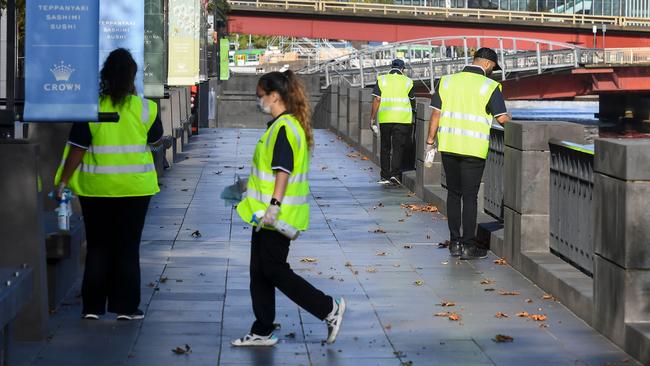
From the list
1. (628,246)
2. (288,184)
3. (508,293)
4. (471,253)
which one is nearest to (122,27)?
(471,253)

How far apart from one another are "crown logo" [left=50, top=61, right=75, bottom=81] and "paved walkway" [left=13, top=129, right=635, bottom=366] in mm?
1592

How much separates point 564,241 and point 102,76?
398 cm

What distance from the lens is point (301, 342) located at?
9.45 meters

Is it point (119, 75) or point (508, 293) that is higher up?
point (119, 75)

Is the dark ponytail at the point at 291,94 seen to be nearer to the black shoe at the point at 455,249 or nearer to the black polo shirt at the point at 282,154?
the black polo shirt at the point at 282,154

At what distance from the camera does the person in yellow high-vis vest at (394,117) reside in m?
21.3

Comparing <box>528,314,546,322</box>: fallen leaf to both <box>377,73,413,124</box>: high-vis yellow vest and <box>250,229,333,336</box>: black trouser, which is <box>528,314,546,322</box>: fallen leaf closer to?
<box>250,229,333,336</box>: black trouser

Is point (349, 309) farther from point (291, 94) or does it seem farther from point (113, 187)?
point (291, 94)

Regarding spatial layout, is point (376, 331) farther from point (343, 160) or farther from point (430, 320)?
point (343, 160)

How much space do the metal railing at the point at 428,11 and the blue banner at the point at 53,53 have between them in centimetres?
9041

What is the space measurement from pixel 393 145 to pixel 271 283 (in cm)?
1252

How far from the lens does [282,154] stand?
9039mm

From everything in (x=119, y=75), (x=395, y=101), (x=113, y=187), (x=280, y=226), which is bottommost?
(x=280, y=226)

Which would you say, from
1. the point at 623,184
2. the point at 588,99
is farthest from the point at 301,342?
the point at 588,99
